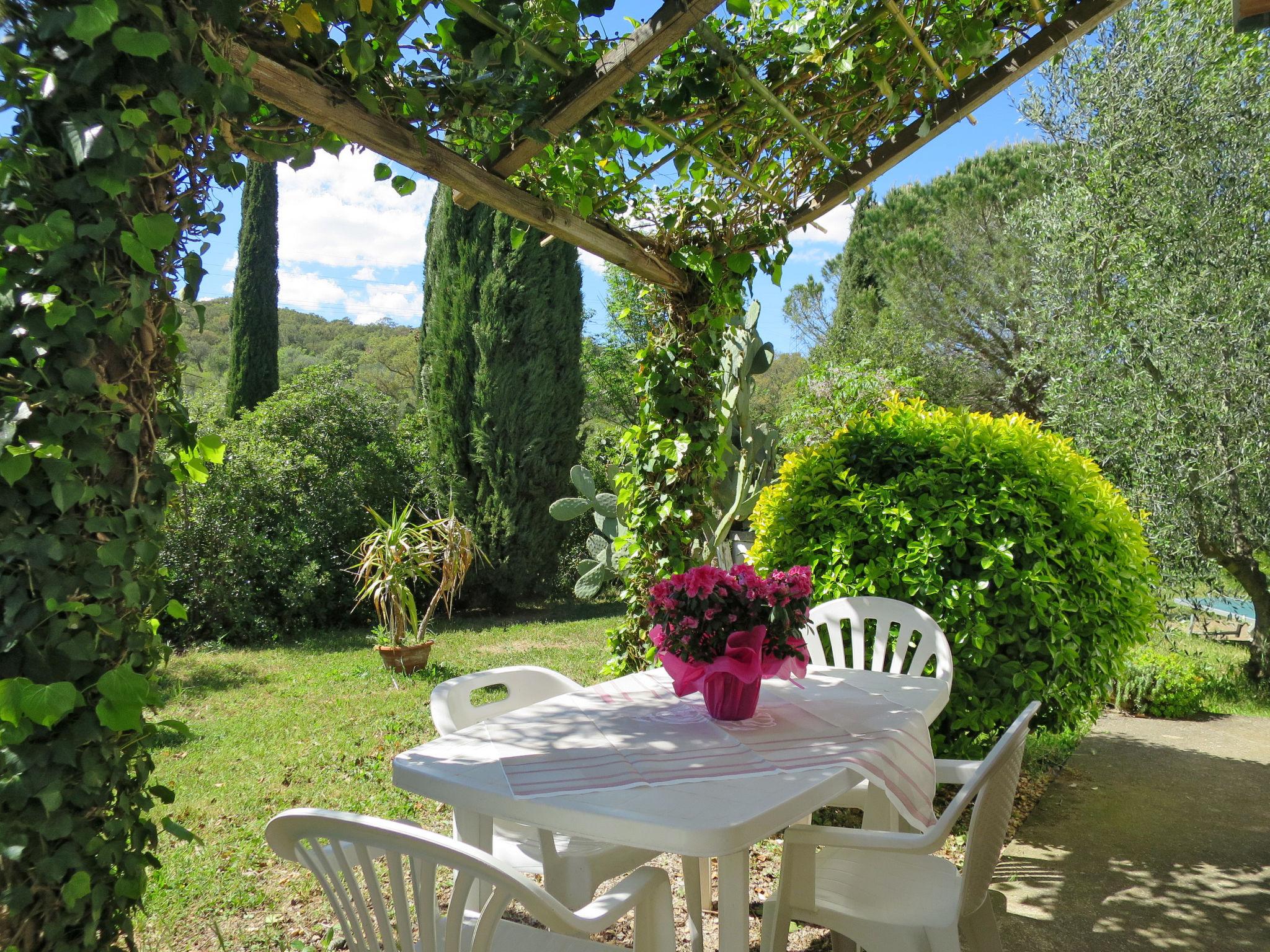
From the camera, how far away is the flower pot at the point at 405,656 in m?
6.14

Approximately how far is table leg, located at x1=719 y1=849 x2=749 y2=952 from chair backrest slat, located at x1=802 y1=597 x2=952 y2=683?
152cm

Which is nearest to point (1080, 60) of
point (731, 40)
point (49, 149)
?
point (731, 40)

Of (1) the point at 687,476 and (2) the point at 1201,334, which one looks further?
(2) the point at 1201,334

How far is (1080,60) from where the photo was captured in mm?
5645

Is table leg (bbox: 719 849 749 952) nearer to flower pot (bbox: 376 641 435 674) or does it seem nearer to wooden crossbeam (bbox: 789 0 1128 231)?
wooden crossbeam (bbox: 789 0 1128 231)

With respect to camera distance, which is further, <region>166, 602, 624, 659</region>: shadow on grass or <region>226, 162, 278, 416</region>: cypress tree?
<region>226, 162, 278, 416</region>: cypress tree

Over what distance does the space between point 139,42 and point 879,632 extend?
115 inches

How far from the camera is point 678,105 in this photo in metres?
3.09

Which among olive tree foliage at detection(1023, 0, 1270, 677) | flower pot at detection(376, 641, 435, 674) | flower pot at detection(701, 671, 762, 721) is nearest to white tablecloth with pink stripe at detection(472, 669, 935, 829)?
flower pot at detection(701, 671, 762, 721)

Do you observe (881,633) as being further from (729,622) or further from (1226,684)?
(1226,684)

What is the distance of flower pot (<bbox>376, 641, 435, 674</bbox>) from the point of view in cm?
614

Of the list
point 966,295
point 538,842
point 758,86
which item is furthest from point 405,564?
point 966,295

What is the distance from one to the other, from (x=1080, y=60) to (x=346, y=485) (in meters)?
7.23

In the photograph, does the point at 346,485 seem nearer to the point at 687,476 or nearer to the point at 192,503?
the point at 192,503
